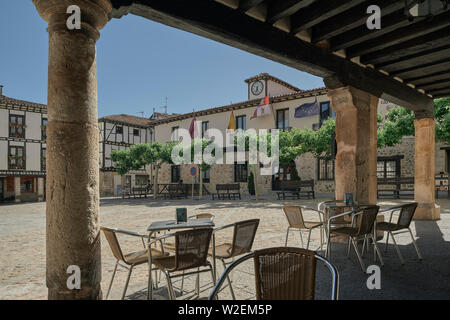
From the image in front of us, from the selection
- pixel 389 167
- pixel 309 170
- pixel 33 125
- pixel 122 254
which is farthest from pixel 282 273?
pixel 33 125

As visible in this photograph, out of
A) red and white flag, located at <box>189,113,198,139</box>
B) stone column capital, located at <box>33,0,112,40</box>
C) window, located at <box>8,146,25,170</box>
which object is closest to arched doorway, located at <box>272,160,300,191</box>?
red and white flag, located at <box>189,113,198,139</box>

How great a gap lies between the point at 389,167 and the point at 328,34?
52.1 feet

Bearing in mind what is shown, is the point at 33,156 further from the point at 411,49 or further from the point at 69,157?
the point at 411,49

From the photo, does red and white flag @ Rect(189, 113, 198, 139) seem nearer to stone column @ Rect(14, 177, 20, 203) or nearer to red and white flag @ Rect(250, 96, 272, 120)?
red and white flag @ Rect(250, 96, 272, 120)

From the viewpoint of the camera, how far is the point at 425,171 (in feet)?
24.9

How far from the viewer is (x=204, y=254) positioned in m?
2.73

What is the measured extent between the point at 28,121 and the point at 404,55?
24.5 metres

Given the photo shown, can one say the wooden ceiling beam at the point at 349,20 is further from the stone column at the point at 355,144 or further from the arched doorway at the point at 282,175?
the arched doorway at the point at 282,175

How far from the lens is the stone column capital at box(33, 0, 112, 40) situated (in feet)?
7.14

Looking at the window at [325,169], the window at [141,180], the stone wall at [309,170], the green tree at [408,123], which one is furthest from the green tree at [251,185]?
the window at [141,180]

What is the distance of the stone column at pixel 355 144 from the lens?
5.01 m

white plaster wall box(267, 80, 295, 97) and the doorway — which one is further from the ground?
white plaster wall box(267, 80, 295, 97)

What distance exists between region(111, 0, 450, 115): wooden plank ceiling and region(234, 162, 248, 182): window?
17339 millimetres

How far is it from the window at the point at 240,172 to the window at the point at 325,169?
550cm
